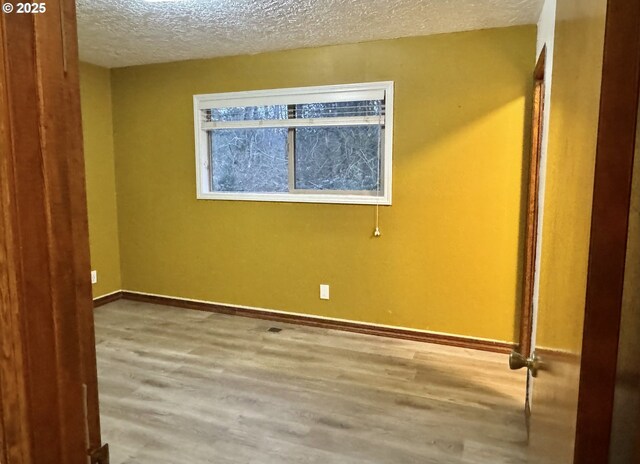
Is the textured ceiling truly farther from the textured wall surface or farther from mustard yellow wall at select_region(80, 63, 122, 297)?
the textured wall surface

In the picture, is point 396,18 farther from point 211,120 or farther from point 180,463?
point 180,463

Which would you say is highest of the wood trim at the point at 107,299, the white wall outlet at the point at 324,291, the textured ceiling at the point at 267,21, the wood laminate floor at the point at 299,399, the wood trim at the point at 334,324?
the textured ceiling at the point at 267,21

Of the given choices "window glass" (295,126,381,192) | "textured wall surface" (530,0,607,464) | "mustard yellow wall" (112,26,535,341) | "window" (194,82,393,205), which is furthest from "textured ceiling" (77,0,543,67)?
"textured wall surface" (530,0,607,464)

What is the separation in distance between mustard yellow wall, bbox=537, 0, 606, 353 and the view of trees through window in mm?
2531

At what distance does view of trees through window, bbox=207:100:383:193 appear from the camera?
3.64 metres

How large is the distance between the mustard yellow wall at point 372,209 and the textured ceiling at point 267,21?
0.18 meters

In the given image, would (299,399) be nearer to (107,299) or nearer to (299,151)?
(299,151)

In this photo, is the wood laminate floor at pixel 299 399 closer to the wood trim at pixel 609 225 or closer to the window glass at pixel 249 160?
the window glass at pixel 249 160

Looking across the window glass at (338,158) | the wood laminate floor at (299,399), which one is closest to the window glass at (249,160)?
the window glass at (338,158)

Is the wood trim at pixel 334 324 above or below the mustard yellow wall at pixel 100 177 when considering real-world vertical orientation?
below

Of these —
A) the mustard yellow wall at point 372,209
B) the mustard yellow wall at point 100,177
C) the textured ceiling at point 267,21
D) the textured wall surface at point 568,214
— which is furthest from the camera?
the mustard yellow wall at point 100,177

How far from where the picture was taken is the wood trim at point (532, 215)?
2.96 metres

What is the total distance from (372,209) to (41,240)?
122 inches

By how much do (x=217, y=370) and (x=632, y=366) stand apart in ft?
9.17
